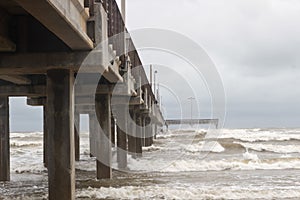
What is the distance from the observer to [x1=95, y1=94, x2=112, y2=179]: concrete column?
15758 mm

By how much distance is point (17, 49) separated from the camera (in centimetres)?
938

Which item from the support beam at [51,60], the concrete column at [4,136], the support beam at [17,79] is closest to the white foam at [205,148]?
the concrete column at [4,136]

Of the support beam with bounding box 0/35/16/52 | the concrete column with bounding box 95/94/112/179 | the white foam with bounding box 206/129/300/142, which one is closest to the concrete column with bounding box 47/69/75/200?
the support beam with bounding box 0/35/16/52

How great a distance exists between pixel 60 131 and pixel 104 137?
594cm

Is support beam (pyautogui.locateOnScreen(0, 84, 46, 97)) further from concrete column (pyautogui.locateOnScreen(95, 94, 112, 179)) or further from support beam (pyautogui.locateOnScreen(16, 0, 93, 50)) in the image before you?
support beam (pyautogui.locateOnScreen(16, 0, 93, 50))

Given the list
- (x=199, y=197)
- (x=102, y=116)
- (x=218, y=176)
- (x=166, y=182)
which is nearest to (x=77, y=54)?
(x=199, y=197)

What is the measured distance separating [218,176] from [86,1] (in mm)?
11347

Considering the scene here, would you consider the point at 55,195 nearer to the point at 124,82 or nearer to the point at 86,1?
the point at 86,1

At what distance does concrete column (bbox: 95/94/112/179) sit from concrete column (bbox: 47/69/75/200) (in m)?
5.82

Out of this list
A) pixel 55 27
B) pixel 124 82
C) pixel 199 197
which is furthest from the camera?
pixel 124 82

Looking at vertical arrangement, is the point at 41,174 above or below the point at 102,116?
below

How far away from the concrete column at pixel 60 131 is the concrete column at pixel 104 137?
5.82m

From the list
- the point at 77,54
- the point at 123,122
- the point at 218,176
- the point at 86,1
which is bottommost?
the point at 218,176

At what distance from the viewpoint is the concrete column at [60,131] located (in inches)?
385
